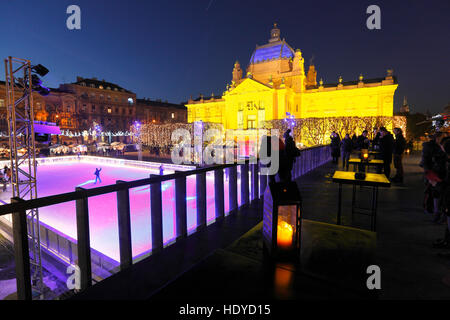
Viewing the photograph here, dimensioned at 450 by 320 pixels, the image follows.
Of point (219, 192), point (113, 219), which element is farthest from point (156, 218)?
point (113, 219)

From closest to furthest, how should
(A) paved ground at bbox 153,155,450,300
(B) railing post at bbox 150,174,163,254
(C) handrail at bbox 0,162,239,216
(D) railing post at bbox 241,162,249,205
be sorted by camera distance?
(A) paved ground at bbox 153,155,450,300, (C) handrail at bbox 0,162,239,216, (B) railing post at bbox 150,174,163,254, (D) railing post at bbox 241,162,249,205

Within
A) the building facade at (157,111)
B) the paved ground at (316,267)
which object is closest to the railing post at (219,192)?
the paved ground at (316,267)

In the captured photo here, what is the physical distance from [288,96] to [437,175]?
48.6 m

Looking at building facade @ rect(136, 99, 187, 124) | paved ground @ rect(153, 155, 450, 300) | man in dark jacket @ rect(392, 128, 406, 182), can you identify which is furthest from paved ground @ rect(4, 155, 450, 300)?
building facade @ rect(136, 99, 187, 124)

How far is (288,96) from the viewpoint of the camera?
161ft

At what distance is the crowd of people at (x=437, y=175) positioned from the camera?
329 cm

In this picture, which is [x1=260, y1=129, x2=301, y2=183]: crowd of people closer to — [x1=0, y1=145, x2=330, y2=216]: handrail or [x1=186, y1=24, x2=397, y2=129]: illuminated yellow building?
[x1=0, y1=145, x2=330, y2=216]: handrail

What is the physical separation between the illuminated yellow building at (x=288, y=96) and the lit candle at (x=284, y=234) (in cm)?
4064

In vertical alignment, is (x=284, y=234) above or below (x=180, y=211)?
above

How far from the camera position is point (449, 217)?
3.11m

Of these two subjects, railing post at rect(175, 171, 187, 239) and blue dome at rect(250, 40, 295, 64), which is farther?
blue dome at rect(250, 40, 295, 64)

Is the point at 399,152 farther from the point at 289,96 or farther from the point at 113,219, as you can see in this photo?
the point at 289,96

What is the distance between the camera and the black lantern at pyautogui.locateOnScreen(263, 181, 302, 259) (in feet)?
5.02

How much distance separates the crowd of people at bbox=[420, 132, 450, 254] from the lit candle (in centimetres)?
294
